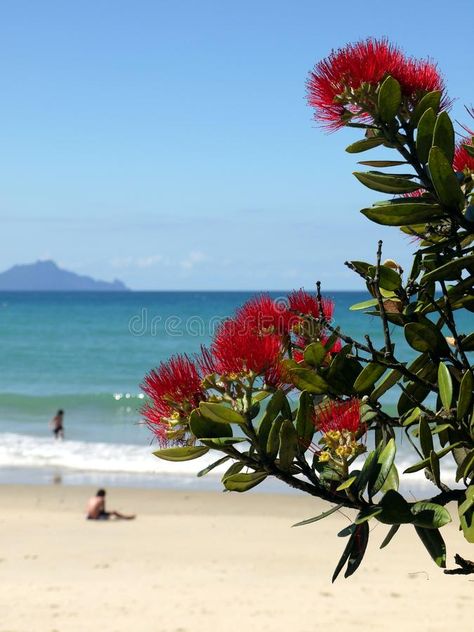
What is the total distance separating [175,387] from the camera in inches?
55.4

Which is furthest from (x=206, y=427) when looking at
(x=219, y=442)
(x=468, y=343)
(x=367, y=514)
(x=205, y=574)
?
(x=205, y=574)

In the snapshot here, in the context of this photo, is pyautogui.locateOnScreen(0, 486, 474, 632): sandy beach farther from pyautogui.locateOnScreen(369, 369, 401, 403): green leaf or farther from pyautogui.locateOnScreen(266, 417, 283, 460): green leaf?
pyautogui.locateOnScreen(266, 417, 283, 460): green leaf

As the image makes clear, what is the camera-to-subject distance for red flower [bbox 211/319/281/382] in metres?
1.35

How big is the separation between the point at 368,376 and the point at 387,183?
1.10 feet

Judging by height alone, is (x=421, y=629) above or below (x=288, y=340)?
below

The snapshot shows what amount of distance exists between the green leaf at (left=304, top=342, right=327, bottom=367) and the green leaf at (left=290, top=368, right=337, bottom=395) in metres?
0.03

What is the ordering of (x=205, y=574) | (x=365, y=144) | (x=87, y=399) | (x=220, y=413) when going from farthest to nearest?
(x=87, y=399) → (x=205, y=574) → (x=365, y=144) → (x=220, y=413)

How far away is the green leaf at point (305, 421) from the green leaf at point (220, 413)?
11cm

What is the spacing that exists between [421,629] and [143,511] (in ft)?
19.6

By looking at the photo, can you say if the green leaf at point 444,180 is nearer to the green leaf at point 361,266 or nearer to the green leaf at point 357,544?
the green leaf at point 361,266

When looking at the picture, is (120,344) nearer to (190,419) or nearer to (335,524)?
(335,524)

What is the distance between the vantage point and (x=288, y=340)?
1.52 metres

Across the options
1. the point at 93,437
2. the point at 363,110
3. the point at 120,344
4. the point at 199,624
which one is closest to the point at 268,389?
the point at 363,110

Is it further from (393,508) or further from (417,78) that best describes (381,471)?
(417,78)
